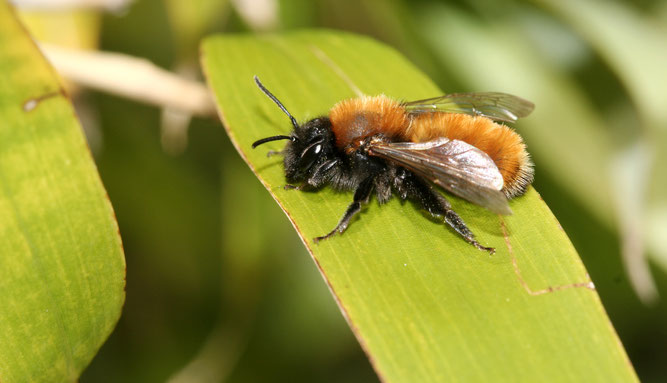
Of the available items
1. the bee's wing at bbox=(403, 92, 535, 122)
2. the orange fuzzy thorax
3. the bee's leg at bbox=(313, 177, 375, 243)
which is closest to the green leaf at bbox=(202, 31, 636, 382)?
the bee's leg at bbox=(313, 177, 375, 243)

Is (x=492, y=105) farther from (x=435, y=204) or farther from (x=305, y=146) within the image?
(x=305, y=146)

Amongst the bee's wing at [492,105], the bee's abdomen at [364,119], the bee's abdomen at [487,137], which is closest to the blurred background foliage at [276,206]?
the bee's wing at [492,105]

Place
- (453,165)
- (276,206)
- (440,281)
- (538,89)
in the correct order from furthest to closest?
(276,206), (538,89), (453,165), (440,281)

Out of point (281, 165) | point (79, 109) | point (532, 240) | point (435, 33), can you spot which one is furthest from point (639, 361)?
point (79, 109)

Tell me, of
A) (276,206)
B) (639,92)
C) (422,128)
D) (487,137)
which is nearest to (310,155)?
(422,128)

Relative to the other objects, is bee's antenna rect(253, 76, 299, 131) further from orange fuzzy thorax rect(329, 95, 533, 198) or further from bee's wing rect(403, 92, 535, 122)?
bee's wing rect(403, 92, 535, 122)

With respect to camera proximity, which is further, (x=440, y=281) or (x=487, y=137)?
(x=487, y=137)
